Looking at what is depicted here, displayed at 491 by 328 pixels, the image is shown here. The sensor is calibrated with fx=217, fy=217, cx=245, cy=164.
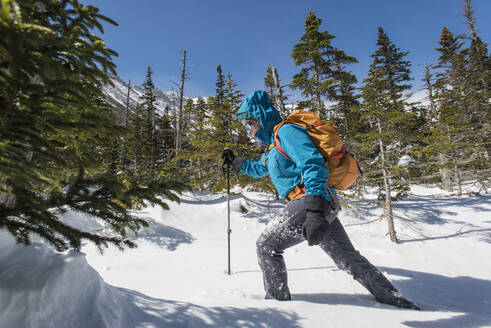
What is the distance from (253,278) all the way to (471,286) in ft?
12.6

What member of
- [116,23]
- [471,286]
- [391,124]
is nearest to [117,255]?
[116,23]

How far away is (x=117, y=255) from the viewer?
5230 mm

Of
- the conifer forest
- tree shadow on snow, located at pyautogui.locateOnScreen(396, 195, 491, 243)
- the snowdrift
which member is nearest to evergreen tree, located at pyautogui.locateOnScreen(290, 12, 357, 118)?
the conifer forest

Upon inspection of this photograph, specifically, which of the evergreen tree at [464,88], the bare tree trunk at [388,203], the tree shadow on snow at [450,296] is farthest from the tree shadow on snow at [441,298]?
the evergreen tree at [464,88]

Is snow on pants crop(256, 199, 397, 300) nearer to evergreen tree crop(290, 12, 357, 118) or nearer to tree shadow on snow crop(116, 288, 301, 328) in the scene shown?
tree shadow on snow crop(116, 288, 301, 328)

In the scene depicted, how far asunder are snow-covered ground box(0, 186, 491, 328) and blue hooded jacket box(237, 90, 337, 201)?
124cm

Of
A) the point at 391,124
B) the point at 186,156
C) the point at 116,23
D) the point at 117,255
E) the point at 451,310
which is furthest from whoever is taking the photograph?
the point at 186,156

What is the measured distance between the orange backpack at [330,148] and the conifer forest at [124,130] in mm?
1450

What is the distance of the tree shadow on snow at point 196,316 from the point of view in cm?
165

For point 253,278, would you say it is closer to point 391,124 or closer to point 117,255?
point 117,255

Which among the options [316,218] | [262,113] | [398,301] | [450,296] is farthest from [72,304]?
[450,296]

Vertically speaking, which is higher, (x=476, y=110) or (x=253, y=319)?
(x=476, y=110)

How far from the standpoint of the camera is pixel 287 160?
8.20ft

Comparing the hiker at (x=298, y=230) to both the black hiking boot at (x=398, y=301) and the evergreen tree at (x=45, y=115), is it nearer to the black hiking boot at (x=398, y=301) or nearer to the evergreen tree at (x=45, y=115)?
the black hiking boot at (x=398, y=301)
